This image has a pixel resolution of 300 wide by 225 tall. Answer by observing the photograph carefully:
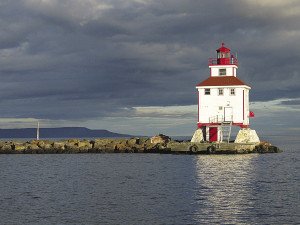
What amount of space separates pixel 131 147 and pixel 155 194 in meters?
46.3

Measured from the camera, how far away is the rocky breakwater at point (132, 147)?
74.4 metres

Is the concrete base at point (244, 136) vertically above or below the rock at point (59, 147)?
above

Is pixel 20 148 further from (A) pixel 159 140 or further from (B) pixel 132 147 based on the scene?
(A) pixel 159 140

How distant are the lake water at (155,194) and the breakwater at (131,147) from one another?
8.12 metres

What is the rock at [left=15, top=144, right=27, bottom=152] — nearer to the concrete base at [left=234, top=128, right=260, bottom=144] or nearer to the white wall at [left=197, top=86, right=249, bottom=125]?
the white wall at [left=197, top=86, right=249, bottom=125]

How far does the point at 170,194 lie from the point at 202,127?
38252mm

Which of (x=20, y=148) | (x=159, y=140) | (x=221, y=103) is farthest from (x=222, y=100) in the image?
(x=20, y=148)

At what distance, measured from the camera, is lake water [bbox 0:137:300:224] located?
30906mm

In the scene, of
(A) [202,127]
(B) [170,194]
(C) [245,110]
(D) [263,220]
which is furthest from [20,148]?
(D) [263,220]

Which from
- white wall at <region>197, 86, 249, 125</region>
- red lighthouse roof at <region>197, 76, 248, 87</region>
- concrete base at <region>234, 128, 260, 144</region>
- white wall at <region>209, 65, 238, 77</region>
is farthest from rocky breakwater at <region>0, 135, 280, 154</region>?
white wall at <region>209, 65, 238, 77</region>

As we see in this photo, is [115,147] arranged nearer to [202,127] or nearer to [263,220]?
[202,127]

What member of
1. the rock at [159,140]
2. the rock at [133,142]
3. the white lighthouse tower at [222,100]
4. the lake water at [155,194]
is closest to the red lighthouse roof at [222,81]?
the white lighthouse tower at [222,100]

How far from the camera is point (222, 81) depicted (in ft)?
247

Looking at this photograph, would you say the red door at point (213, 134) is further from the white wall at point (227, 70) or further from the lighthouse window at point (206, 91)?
the white wall at point (227, 70)
